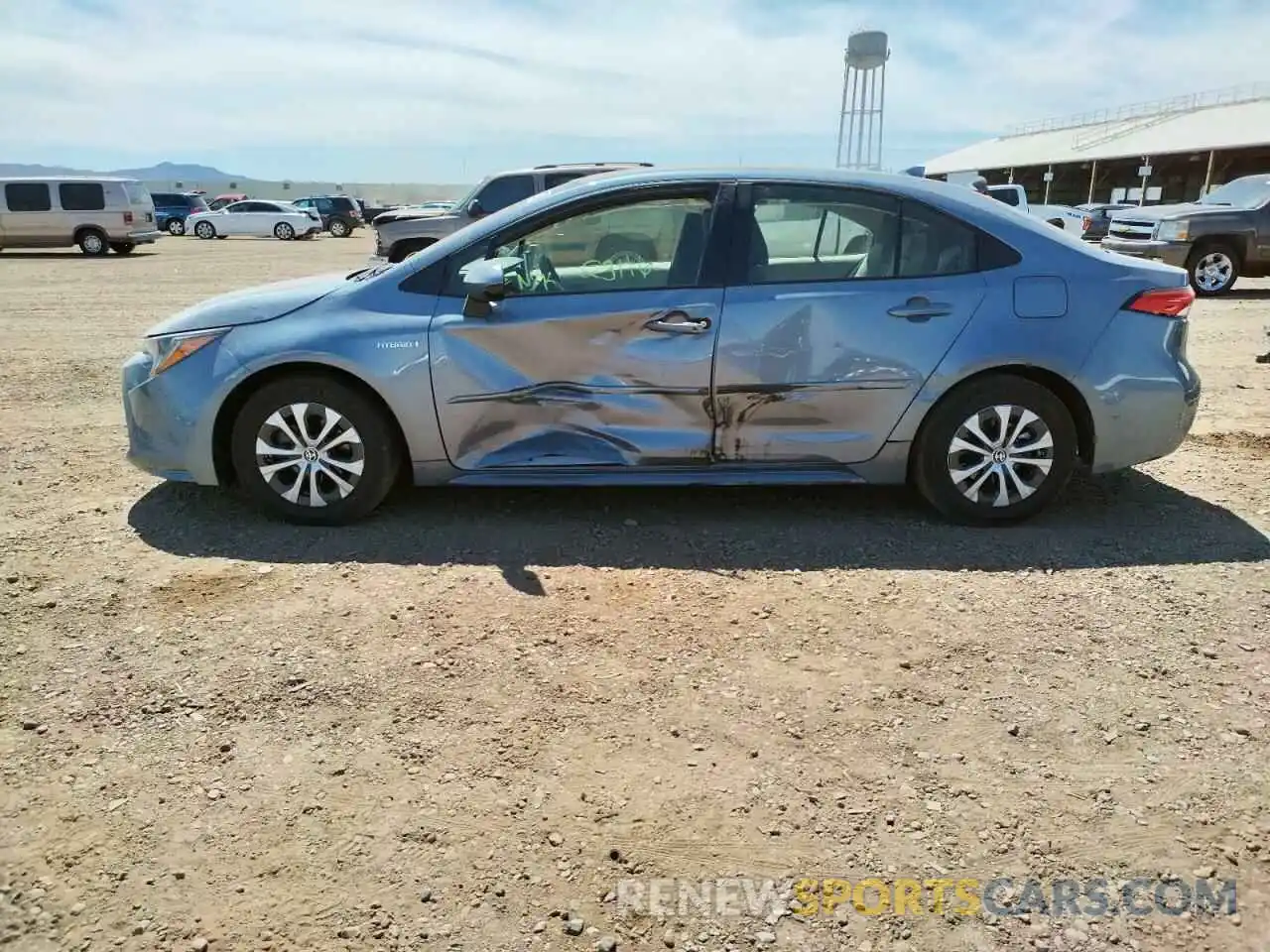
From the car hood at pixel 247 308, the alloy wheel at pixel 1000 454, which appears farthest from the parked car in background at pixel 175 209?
the alloy wheel at pixel 1000 454

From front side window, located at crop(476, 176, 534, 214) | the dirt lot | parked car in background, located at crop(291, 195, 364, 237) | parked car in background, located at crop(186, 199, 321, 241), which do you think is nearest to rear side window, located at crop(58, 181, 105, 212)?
parked car in background, located at crop(186, 199, 321, 241)

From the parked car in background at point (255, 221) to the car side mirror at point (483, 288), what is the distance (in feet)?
119

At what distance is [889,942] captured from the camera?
6.93ft

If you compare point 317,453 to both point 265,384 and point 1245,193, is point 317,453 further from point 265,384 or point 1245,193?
point 1245,193

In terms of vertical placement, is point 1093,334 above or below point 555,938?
above

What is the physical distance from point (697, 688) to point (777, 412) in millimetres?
1661

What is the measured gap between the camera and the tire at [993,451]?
14.3 ft

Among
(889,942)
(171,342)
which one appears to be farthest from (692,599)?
(171,342)

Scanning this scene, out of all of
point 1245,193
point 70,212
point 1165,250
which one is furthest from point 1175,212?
point 70,212

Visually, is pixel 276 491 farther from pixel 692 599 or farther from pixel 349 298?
pixel 692 599

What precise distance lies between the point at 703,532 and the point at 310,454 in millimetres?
1905

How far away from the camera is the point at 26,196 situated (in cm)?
2400

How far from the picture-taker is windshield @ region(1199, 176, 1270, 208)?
1412 centimetres

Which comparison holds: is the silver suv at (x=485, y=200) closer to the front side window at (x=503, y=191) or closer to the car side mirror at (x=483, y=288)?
the front side window at (x=503, y=191)
